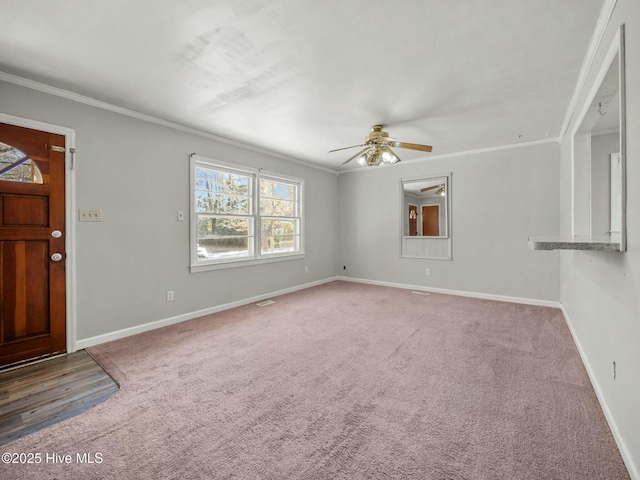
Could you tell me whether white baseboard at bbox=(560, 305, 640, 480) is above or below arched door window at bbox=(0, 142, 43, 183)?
below

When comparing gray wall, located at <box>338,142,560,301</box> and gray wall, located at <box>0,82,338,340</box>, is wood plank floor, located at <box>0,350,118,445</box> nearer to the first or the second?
gray wall, located at <box>0,82,338,340</box>

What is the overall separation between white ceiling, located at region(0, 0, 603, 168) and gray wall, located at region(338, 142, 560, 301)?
1.06m

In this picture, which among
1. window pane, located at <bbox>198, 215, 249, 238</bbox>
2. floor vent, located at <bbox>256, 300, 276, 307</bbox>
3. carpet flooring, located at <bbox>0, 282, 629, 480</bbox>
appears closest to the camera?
carpet flooring, located at <bbox>0, 282, 629, 480</bbox>

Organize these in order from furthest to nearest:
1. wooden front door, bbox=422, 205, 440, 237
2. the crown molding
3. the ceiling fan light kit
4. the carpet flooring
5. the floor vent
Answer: wooden front door, bbox=422, 205, 440, 237
the floor vent
the ceiling fan light kit
the crown molding
the carpet flooring

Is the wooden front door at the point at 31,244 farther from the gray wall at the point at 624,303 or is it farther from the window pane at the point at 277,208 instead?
the gray wall at the point at 624,303

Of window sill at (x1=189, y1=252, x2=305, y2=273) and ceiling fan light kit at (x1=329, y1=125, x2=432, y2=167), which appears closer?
ceiling fan light kit at (x1=329, y1=125, x2=432, y2=167)

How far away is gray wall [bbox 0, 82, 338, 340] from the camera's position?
2863 mm

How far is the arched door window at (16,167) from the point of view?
2.45 m

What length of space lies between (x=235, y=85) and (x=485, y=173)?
4075 mm

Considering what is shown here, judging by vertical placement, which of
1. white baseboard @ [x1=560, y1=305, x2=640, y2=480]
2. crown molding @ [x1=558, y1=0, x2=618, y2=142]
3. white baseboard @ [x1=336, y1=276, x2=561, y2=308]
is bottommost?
white baseboard @ [x1=560, y1=305, x2=640, y2=480]

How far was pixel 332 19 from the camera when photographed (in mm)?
1839

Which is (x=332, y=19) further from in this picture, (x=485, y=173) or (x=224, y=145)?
(x=485, y=173)

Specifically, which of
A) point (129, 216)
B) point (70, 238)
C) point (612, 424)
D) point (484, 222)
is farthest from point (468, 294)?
point (70, 238)

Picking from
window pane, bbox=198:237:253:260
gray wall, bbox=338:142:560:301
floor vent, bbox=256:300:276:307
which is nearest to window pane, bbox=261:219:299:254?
window pane, bbox=198:237:253:260
